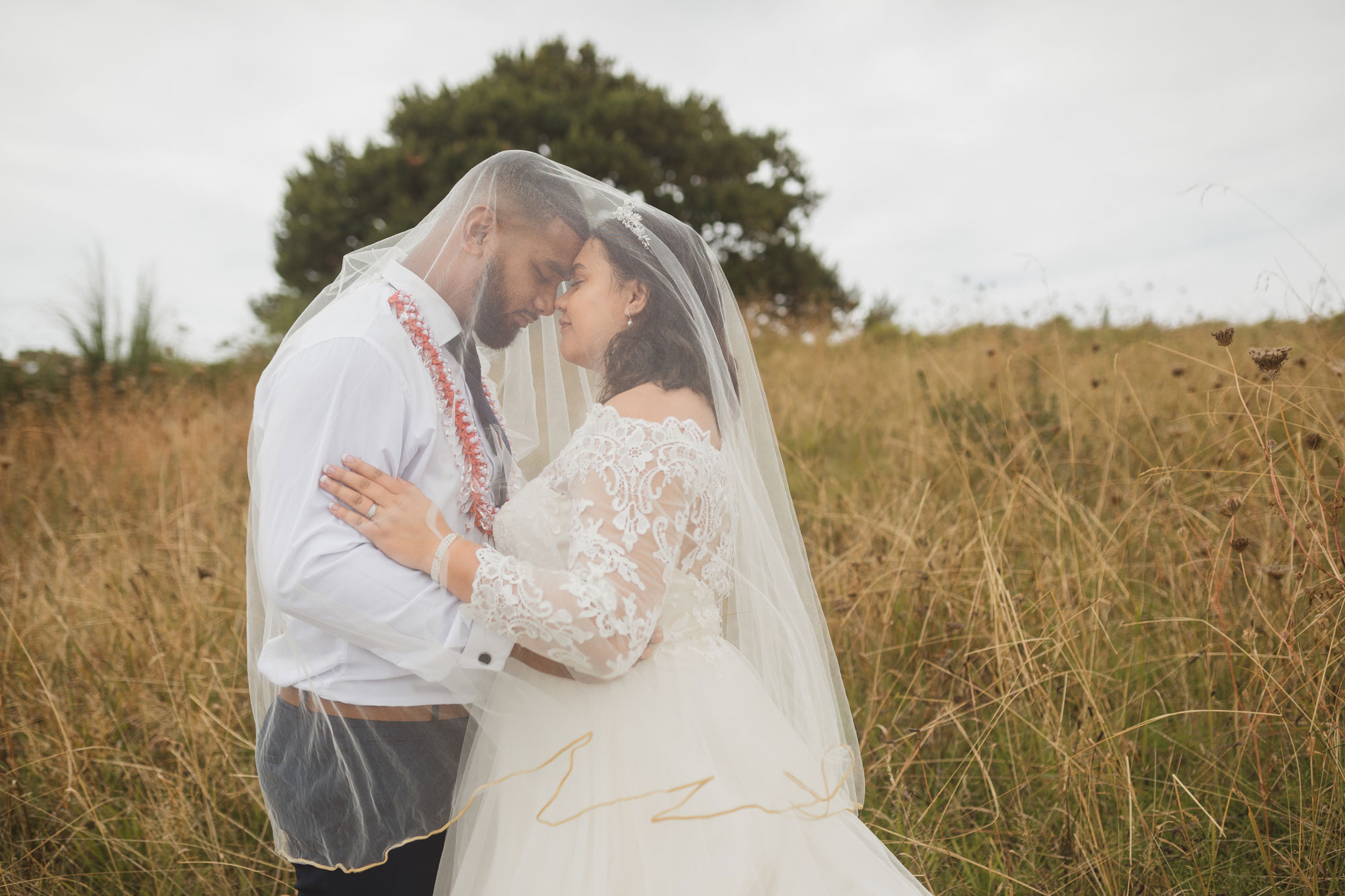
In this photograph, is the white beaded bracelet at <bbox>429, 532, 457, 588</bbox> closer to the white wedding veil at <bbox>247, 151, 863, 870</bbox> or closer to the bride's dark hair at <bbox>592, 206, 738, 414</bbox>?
the white wedding veil at <bbox>247, 151, 863, 870</bbox>

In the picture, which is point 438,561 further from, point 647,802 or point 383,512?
point 647,802

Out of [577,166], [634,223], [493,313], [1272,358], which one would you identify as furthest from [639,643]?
[577,166]

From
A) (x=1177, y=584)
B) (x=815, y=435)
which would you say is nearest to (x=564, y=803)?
(x=1177, y=584)

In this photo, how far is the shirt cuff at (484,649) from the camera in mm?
1640

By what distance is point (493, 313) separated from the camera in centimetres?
202

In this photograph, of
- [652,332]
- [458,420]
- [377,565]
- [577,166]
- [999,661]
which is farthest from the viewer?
[577,166]

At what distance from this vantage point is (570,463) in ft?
5.97

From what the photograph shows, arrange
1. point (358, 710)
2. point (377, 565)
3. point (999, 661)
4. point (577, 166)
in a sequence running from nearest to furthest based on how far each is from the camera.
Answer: point (377, 565)
point (358, 710)
point (999, 661)
point (577, 166)

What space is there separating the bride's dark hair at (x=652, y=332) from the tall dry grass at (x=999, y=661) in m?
1.39

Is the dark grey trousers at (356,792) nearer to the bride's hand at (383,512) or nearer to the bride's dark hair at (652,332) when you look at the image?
the bride's hand at (383,512)

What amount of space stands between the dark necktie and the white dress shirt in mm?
213

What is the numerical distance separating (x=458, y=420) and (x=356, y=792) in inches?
34.7

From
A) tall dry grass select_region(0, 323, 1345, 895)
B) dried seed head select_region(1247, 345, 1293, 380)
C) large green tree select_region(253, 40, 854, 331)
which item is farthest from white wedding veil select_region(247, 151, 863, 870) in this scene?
large green tree select_region(253, 40, 854, 331)

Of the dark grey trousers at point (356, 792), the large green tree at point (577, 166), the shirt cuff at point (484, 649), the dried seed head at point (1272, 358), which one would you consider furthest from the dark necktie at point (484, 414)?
the large green tree at point (577, 166)
